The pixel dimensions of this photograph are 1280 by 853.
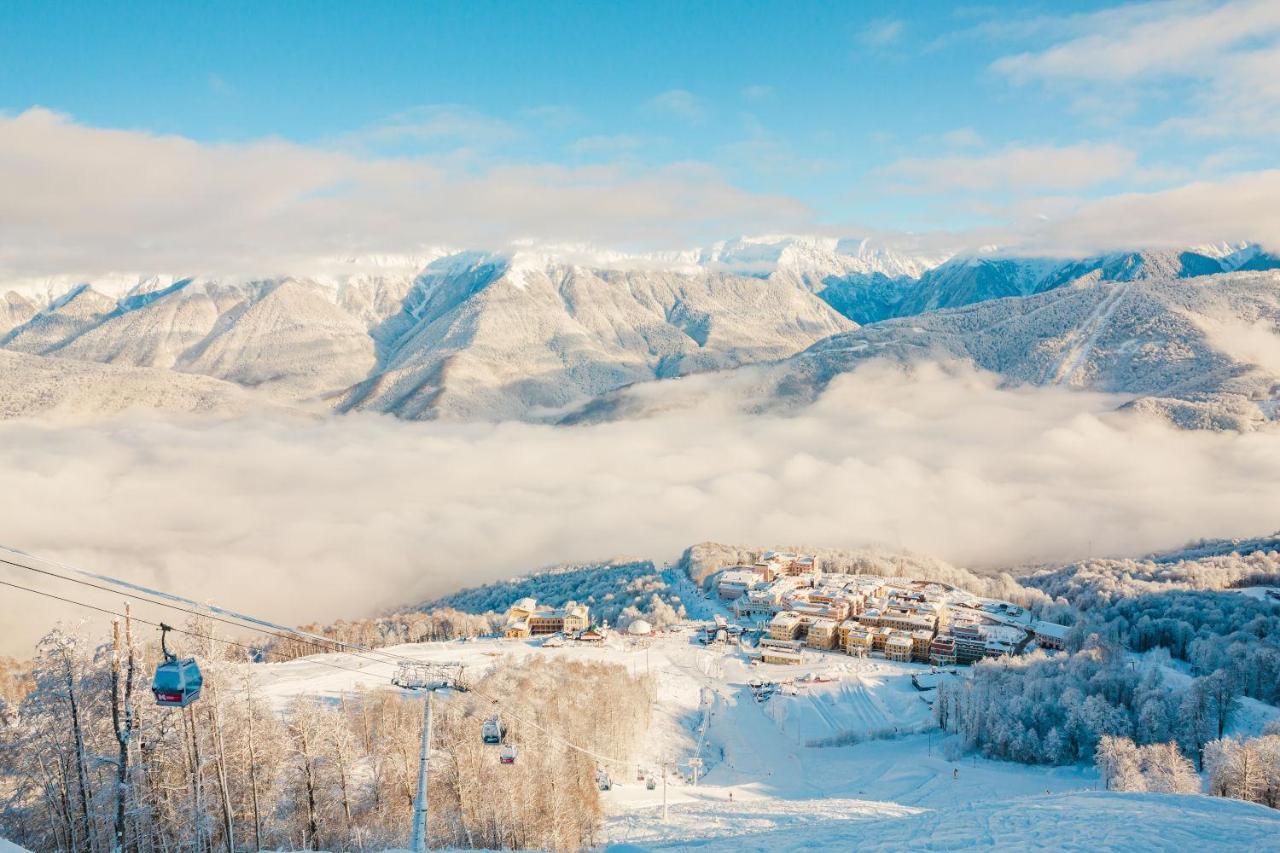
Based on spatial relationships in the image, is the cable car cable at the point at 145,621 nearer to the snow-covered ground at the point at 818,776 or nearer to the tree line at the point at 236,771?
the tree line at the point at 236,771

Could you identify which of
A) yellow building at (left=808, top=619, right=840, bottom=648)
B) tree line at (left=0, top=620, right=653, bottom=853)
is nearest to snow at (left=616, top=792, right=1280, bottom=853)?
tree line at (left=0, top=620, right=653, bottom=853)

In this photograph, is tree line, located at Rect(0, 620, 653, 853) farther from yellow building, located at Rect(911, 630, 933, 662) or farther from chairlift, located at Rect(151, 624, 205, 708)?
yellow building, located at Rect(911, 630, 933, 662)

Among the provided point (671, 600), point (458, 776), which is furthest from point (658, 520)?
point (458, 776)

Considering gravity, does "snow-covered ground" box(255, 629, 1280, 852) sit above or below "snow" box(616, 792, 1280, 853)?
below

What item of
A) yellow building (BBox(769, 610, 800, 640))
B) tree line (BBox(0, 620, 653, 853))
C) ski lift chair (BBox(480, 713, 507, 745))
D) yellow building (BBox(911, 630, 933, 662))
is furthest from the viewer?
yellow building (BBox(769, 610, 800, 640))

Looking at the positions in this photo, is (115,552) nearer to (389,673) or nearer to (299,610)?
(299,610)

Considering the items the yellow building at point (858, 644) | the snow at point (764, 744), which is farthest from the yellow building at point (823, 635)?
the snow at point (764, 744)

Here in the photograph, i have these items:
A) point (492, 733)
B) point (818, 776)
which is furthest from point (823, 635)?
point (492, 733)

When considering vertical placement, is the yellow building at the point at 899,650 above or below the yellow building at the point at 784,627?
below
